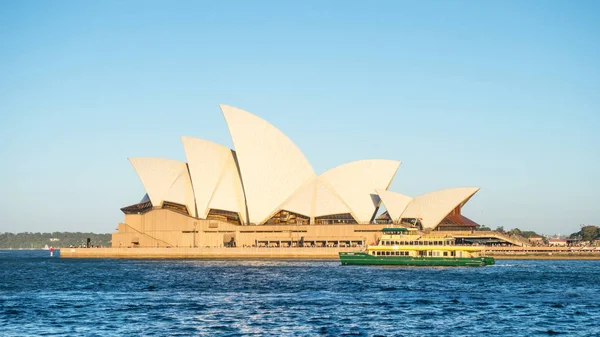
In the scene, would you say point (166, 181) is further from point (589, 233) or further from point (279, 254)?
point (589, 233)

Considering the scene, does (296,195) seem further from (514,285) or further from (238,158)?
(514,285)

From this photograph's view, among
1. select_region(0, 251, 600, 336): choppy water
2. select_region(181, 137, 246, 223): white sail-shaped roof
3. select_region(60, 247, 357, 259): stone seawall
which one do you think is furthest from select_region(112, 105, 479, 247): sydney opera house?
select_region(0, 251, 600, 336): choppy water

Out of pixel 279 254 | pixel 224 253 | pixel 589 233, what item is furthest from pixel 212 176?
pixel 589 233

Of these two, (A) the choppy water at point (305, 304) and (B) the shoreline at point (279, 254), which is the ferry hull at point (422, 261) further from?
(B) the shoreline at point (279, 254)

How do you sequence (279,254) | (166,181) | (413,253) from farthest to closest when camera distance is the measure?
(166,181) < (279,254) < (413,253)

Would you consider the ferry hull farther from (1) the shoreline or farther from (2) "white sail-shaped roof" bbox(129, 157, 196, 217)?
(2) "white sail-shaped roof" bbox(129, 157, 196, 217)

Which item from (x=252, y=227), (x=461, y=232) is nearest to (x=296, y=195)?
(x=252, y=227)

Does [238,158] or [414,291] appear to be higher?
[238,158]
